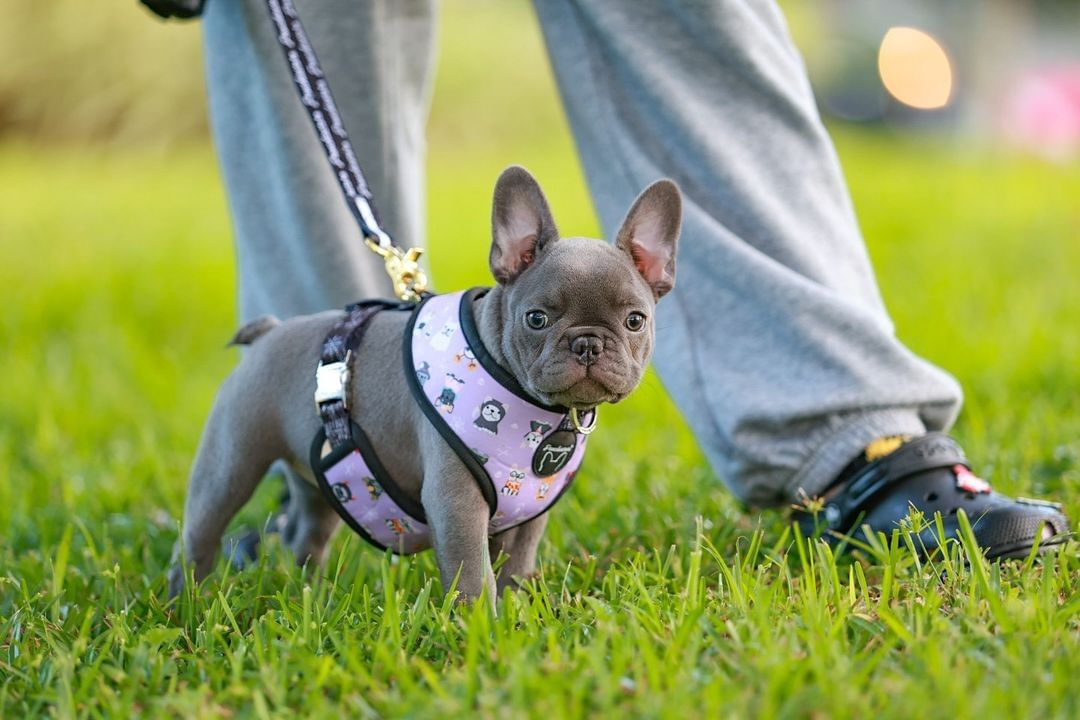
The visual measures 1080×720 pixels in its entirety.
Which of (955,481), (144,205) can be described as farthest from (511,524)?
(144,205)

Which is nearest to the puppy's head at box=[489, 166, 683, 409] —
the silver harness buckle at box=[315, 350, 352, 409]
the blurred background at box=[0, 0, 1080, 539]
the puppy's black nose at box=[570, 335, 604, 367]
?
the puppy's black nose at box=[570, 335, 604, 367]

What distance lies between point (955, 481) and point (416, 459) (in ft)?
3.82

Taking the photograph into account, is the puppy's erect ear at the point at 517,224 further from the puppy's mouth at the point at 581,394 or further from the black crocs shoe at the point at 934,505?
the black crocs shoe at the point at 934,505

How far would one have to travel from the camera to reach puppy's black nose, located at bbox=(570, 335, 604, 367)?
6.75 feet

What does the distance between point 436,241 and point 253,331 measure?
4673mm

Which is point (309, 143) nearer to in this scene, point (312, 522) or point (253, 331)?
point (253, 331)

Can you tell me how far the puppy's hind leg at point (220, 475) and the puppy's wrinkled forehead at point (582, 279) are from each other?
Answer: 0.69 m

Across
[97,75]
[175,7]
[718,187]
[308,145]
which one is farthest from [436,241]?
[97,75]

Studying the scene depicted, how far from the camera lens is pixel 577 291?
6.97 ft

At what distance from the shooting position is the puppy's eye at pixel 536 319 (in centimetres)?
213

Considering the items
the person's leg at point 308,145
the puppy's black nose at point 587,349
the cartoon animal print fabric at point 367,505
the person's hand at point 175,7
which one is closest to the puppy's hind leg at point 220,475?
the cartoon animal print fabric at point 367,505

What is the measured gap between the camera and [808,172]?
2.91 metres

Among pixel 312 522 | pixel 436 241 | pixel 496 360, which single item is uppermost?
pixel 496 360

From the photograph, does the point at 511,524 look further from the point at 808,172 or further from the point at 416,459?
the point at 808,172
